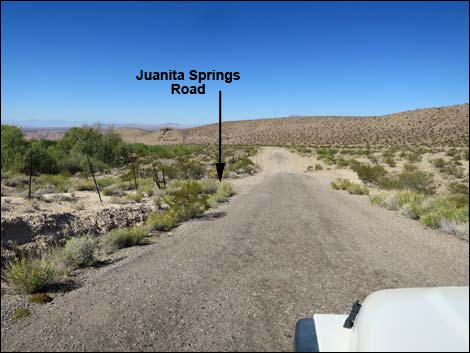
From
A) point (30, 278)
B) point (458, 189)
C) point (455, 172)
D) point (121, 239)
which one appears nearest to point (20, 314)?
point (30, 278)

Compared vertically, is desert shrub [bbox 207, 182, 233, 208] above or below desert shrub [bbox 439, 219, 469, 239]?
below

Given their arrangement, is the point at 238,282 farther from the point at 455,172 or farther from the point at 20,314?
the point at 455,172

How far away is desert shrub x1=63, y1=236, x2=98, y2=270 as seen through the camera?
7117 mm

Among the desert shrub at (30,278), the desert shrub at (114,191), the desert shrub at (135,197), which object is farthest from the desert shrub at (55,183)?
the desert shrub at (30,278)

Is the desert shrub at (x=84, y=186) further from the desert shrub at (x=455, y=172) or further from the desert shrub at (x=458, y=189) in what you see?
the desert shrub at (x=455, y=172)

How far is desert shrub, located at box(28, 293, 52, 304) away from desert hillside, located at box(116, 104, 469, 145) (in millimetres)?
70958

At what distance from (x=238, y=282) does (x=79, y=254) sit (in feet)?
11.2

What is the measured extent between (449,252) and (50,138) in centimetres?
3484

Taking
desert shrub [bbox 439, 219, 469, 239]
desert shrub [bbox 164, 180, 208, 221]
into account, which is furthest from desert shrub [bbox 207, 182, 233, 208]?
desert shrub [bbox 439, 219, 469, 239]

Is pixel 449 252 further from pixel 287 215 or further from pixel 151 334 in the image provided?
pixel 151 334

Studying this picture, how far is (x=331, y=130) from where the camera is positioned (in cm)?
10988

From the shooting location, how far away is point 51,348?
3697 mm

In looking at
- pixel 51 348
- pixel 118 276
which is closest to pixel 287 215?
pixel 118 276

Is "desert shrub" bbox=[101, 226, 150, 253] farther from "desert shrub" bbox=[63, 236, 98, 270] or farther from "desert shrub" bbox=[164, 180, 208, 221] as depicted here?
"desert shrub" bbox=[164, 180, 208, 221]
